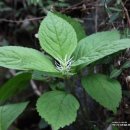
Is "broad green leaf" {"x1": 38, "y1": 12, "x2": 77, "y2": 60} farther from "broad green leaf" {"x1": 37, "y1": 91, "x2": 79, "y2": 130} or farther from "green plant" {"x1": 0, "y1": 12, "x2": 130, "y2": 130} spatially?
"broad green leaf" {"x1": 37, "y1": 91, "x2": 79, "y2": 130}

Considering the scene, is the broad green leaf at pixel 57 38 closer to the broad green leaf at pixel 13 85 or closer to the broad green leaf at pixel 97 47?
the broad green leaf at pixel 97 47

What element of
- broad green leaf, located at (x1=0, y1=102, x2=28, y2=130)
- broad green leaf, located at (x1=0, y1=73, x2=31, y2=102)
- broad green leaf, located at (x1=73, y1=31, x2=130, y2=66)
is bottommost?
broad green leaf, located at (x1=0, y1=102, x2=28, y2=130)

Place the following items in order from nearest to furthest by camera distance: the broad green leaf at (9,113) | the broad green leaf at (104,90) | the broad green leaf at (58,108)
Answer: the broad green leaf at (58,108) → the broad green leaf at (104,90) → the broad green leaf at (9,113)

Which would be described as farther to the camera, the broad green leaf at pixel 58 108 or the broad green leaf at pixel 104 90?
the broad green leaf at pixel 104 90

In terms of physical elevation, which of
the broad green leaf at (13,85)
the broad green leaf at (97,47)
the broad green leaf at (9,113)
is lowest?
the broad green leaf at (9,113)

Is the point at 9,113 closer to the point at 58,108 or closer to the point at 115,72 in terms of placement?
the point at 58,108

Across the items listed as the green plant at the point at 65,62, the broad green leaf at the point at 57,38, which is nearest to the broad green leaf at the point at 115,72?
the green plant at the point at 65,62

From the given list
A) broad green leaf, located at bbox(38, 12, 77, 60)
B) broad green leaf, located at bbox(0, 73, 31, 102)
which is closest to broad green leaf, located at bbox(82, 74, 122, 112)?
broad green leaf, located at bbox(38, 12, 77, 60)
